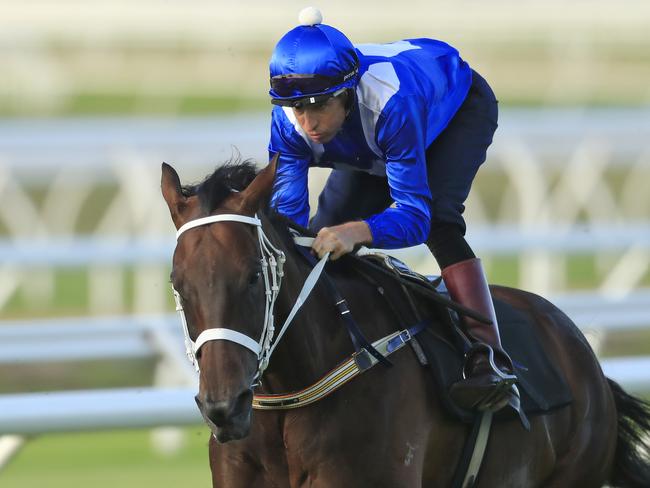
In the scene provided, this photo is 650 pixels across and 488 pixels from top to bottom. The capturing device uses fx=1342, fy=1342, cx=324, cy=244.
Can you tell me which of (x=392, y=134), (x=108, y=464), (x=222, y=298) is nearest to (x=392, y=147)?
(x=392, y=134)

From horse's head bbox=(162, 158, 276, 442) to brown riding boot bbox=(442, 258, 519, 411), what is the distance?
29.2 inches

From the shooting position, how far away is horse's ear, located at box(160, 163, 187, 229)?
297cm

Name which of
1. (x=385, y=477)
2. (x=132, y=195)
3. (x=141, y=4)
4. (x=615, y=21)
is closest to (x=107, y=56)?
(x=141, y=4)

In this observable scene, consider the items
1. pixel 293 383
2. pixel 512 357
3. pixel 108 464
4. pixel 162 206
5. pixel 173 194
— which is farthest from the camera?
pixel 162 206

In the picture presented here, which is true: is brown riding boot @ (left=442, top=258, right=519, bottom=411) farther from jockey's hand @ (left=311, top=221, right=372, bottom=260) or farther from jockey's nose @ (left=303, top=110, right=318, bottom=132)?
jockey's nose @ (left=303, top=110, right=318, bottom=132)

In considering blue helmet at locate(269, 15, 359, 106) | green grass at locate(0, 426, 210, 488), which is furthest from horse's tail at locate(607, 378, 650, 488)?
green grass at locate(0, 426, 210, 488)

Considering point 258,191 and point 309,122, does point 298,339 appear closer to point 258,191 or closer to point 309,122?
point 258,191

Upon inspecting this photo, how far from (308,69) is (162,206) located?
4.59 meters

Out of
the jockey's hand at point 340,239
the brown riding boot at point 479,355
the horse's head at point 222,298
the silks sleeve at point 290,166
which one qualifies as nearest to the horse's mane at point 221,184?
the horse's head at point 222,298

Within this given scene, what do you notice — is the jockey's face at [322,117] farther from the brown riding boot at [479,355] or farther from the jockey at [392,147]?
the brown riding boot at [479,355]

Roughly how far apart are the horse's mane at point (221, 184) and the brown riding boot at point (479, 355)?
2.49ft

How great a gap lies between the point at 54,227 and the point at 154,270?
2.42 metres

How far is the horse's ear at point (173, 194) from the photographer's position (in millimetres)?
2972

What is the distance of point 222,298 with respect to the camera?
110 inches
